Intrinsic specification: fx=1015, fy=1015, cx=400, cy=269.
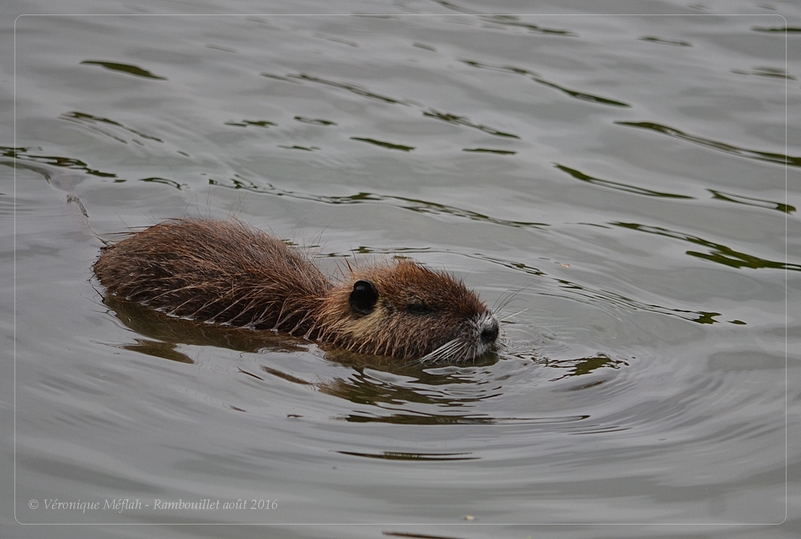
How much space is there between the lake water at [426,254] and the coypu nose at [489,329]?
0.47 feet

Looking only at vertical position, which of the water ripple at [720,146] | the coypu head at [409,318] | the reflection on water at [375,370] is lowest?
the reflection on water at [375,370]

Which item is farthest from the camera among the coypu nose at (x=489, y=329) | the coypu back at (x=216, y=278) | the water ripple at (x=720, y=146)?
the water ripple at (x=720, y=146)

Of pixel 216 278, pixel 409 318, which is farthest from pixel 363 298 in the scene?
pixel 216 278

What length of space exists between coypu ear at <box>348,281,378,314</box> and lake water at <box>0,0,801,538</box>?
326 mm

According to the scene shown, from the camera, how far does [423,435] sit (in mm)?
4656

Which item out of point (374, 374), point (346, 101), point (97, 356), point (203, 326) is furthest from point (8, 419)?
point (346, 101)

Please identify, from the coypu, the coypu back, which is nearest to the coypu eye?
the coypu

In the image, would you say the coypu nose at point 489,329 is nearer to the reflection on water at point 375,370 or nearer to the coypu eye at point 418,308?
the reflection on water at point 375,370

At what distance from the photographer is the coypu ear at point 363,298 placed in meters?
5.71

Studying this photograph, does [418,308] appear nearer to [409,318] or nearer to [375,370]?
[409,318]

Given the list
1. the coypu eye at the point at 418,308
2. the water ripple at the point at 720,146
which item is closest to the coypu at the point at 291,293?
the coypu eye at the point at 418,308

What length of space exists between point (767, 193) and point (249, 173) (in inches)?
161

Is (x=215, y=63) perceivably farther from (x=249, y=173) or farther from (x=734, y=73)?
(x=734, y=73)

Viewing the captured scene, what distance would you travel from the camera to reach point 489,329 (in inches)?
217
